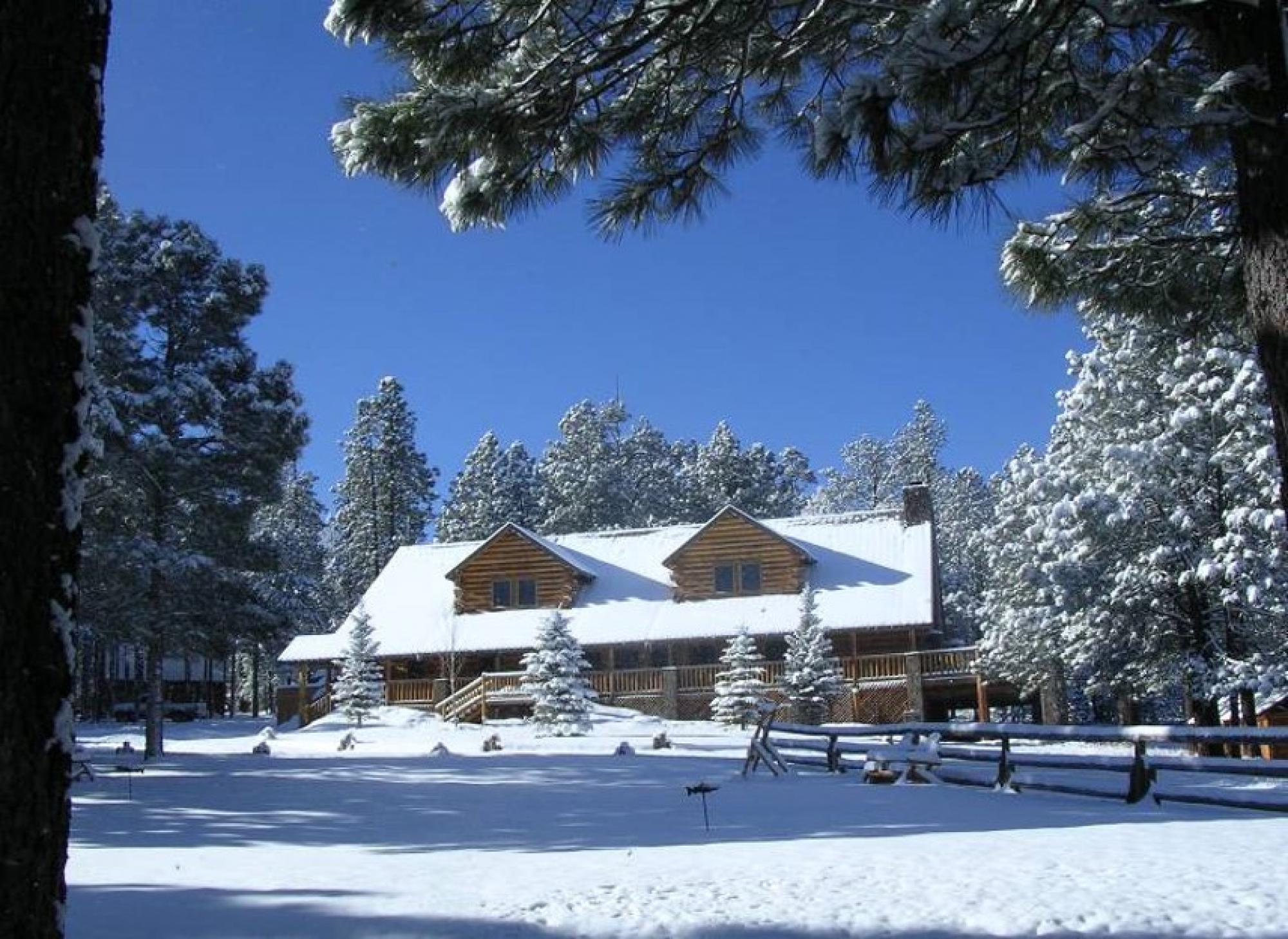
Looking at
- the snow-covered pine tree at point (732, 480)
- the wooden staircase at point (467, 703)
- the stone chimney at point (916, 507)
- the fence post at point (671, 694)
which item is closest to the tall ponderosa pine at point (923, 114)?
the fence post at point (671, 694)

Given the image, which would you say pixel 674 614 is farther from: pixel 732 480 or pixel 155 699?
pixel 732 480

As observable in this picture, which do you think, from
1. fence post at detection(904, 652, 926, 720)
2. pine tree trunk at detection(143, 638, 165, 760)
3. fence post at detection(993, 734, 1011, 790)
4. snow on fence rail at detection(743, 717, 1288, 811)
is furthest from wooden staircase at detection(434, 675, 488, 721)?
fence post at detection(993, 734, 1011, 790)

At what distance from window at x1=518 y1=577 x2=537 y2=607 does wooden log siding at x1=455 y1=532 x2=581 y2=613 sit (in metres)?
0.12

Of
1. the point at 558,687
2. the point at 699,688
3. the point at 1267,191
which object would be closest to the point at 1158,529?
the point at 699,688

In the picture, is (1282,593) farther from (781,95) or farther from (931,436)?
(931,436)

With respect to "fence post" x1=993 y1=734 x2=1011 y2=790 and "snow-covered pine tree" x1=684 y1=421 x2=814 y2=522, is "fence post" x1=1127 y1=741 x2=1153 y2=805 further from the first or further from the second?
"snow-covered pine tree" x1=684 y1=421 x2=814 y2=522

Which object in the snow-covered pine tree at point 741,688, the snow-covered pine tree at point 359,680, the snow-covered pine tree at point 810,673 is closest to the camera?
the snow-covered pine tree at point 810,673

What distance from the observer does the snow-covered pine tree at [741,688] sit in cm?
3139

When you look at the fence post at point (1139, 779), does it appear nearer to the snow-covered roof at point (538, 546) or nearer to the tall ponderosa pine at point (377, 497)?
the snow-covered roof at point (538, 546)

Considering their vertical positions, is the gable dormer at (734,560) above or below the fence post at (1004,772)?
above

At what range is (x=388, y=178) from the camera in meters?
6.83

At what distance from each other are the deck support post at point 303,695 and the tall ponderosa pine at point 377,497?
23472 millimetres

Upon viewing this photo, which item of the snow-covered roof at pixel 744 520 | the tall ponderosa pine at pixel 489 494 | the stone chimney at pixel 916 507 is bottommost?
the snow-covered roof at pixel 744 520

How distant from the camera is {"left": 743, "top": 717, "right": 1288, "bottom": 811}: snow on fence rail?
12.8m
